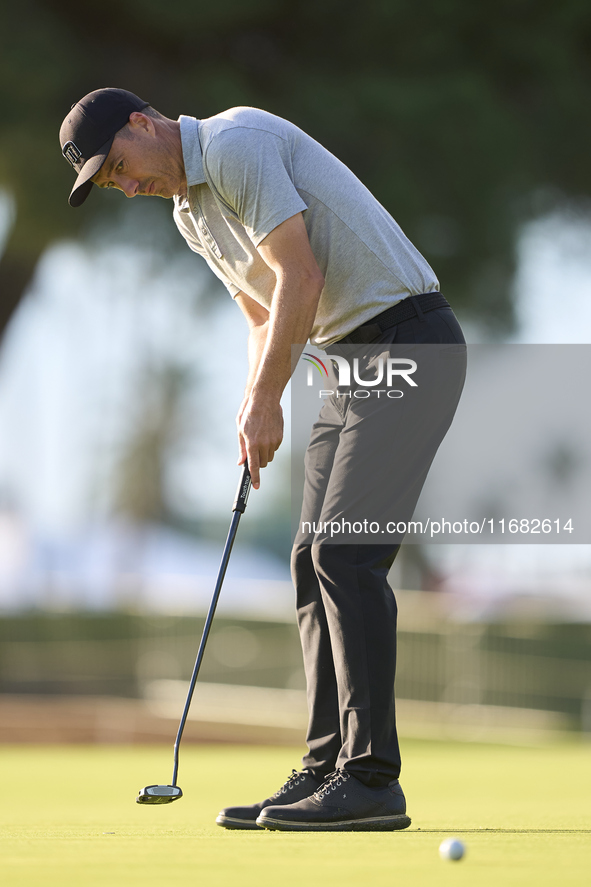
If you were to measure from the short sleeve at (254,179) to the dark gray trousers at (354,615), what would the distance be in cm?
44

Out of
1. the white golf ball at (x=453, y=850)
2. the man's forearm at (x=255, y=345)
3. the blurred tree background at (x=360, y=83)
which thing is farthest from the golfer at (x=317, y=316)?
the blurred tree background at (x=360, y=83)

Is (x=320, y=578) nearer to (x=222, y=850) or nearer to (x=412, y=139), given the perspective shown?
(x=222, y=850)

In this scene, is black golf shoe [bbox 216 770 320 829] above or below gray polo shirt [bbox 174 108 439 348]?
below

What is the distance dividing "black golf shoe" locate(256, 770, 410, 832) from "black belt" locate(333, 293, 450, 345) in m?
1.16

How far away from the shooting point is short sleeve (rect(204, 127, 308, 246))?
2.89 metres

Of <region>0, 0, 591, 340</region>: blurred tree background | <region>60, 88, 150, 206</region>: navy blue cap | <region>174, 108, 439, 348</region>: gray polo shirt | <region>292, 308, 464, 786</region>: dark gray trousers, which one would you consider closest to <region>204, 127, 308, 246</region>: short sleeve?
<region>174, 108, 439, 348</region>: gray polo shirt

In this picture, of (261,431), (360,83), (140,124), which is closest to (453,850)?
(261,431)

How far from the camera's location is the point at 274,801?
9.78ft

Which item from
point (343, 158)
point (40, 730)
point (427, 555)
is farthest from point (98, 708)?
point (427, 555)

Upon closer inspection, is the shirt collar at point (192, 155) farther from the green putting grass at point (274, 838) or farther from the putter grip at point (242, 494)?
the green putting grass at point (274, 838)

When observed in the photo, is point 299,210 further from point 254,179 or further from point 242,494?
point 242,494

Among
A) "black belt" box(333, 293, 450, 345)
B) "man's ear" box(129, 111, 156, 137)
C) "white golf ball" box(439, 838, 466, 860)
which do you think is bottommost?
"white golf ball" box(439, 838, 466, 860)

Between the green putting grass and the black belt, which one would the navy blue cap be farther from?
the green putting grass

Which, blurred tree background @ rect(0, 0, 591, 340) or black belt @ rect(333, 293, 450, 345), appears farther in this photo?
blurred tree background @ rect(0, 0, 591, 340)
